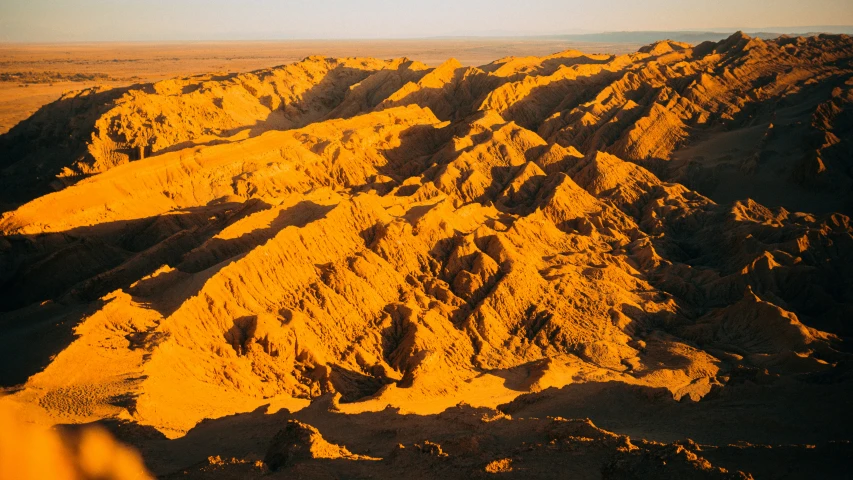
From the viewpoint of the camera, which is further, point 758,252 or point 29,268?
point 758,252

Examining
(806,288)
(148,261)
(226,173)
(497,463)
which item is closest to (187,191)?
(226,173)

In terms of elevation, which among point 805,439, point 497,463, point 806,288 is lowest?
point 806,288

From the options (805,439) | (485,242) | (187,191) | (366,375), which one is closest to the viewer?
(805,439)

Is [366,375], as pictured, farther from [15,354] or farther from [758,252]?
[758,252]

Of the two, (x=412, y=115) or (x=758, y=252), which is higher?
(x=412, y=115)

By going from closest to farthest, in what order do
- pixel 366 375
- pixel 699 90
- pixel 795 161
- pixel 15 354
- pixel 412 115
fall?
pixel 15 354 < pixel 366 375 < pixel 795 161 < pixel 412 115 < pixel 699 90

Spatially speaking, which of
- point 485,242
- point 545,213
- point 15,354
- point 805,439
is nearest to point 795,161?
→ point 545,213

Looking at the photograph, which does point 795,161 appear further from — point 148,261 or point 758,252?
point 148,261
